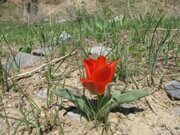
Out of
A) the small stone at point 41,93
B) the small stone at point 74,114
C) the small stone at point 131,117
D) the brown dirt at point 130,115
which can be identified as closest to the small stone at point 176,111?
the brown dirt at point 130,115

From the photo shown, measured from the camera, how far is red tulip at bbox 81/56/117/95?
1.79 m

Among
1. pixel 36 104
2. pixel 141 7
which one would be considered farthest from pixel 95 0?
pixel 36 104

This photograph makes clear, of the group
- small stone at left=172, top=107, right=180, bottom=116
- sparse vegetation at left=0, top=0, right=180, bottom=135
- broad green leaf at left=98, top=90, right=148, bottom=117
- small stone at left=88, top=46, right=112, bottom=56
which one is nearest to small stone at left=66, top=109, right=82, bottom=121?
sparse vegetation at left=0, top=0, right=180, bottom=135

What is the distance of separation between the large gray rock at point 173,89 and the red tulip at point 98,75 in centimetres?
60

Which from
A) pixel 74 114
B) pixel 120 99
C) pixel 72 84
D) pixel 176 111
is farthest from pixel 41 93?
pixel 176 111

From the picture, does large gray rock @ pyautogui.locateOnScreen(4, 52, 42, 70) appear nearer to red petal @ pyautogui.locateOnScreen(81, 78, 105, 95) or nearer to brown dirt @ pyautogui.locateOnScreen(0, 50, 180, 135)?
brown dirt @ pyautogui.locateOnScreen(0, 50, 180, 135)

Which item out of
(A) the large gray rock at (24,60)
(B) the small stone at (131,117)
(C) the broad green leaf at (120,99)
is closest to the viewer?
(C) the broad green leaf at (120,99)

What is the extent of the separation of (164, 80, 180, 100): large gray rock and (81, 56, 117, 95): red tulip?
1.97ft

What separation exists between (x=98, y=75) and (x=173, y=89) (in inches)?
27.0

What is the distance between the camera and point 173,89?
231 centimetres

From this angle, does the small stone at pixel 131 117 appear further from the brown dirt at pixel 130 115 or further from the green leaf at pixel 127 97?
the green leaf at pixel 127 97

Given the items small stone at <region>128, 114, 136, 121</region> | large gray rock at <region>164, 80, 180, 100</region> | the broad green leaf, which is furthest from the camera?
large gray rock at <region>164, 80, 180, 100</region>

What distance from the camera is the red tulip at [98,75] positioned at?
179 centimetres

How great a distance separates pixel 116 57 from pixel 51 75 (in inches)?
17.8
